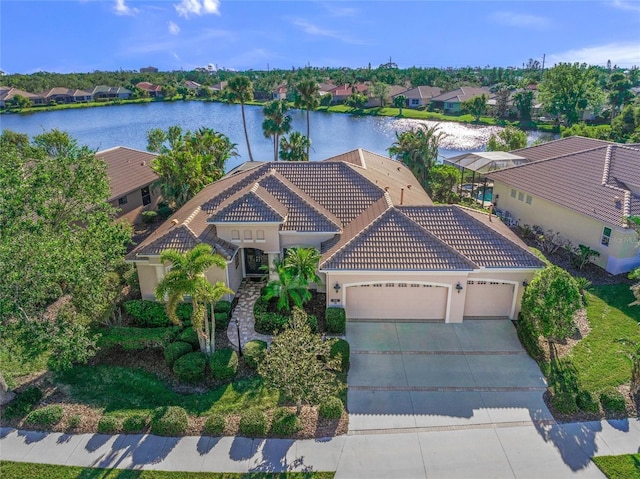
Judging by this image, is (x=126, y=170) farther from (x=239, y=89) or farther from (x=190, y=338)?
(x=190, y=338)

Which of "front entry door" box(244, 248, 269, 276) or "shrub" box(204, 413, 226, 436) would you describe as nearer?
"shrub" box(204, 413, 226, 436)

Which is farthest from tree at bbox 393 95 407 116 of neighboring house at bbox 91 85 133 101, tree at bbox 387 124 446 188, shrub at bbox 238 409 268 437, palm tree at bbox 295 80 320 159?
shrub at bbox 238 409 268 437

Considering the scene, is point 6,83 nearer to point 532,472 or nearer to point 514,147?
point 514,147

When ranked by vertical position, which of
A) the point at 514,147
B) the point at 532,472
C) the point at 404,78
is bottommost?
the point at 532,472

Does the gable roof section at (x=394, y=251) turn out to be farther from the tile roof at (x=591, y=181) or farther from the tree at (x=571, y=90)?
the tree at (x=571, y=90)

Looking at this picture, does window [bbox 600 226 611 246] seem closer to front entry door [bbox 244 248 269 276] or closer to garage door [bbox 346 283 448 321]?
garage door [bbox 346 283 448 321]

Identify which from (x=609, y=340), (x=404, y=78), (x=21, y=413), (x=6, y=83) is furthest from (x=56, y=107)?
(x=609, y=340)
